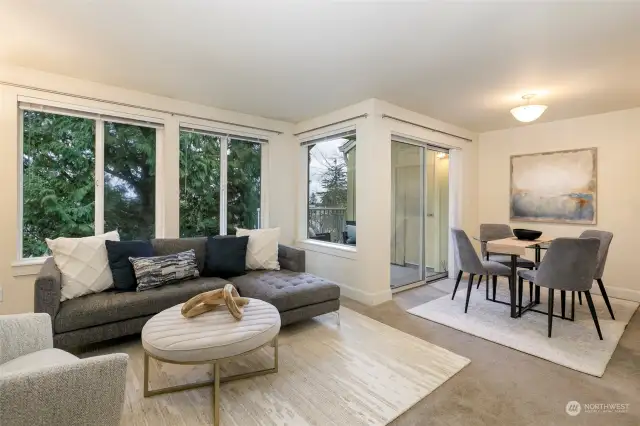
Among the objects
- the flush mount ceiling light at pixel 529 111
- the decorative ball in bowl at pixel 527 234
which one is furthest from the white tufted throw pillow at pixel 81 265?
the flush mount ceiling light at pixel 529 111

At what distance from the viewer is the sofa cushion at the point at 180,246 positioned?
3.07 m

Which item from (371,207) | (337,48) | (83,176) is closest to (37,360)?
(83,176)

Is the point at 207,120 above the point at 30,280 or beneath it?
above

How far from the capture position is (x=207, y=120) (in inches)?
152

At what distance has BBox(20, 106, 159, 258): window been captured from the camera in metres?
2.98

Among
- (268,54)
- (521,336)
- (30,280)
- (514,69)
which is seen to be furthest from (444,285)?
(30,280)

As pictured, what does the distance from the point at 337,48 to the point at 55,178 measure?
9.92 feet

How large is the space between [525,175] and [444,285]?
2141mm

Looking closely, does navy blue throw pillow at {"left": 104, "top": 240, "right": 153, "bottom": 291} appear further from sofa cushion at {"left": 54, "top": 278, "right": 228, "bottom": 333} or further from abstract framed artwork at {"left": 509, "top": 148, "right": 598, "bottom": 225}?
abstract framed artwork at {"left": 509, "top": 148, "right": 598, "bottom": 225}

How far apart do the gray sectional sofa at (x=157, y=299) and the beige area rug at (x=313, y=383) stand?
0.24m

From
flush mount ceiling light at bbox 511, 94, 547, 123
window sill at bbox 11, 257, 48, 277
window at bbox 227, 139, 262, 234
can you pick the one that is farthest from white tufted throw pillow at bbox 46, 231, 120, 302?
flush mount ceiling light at bbox 511, 94, 547, 123

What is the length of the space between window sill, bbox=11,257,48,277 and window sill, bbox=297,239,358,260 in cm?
296

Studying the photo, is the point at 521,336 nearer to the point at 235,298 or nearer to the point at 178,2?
the point at 235,298

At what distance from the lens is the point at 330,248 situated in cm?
417
